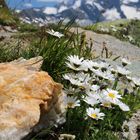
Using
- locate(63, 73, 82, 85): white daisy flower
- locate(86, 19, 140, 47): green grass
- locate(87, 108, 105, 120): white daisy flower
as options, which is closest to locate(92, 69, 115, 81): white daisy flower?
locate(63, 73, 82, 85): white daisy flower

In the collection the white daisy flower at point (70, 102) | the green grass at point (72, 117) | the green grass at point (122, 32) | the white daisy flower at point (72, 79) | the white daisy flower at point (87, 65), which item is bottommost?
the green grass at point (122, 32)

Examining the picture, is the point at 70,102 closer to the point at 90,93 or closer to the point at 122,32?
the point at 90,93

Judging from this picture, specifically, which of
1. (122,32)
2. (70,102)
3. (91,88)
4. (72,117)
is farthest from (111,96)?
(122,32)

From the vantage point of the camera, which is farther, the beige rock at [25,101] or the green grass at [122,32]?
the green grass at [122,32]

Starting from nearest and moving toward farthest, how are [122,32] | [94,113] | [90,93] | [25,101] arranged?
[25,101]
[94,113]
[90,93]
[122,32]

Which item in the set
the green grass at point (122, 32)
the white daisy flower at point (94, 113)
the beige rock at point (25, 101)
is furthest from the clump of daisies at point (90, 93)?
the green grass at point (122, 32)

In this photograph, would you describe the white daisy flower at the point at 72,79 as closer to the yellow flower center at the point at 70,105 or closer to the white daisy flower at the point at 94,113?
the yellow flower center at the point at 70,105

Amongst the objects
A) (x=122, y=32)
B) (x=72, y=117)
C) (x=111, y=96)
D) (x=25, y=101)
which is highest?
(x=25, y=101)

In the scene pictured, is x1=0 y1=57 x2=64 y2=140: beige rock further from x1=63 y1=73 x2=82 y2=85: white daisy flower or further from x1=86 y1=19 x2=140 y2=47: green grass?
x1=86 y1=19 x2=140 y2=47: green grass

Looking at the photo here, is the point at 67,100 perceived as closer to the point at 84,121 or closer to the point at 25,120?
the point at 84,121
